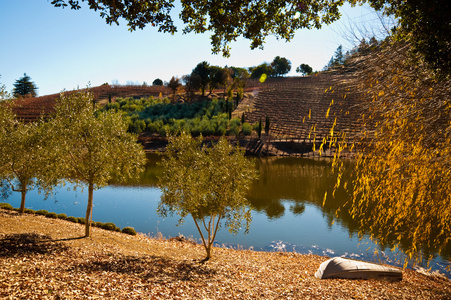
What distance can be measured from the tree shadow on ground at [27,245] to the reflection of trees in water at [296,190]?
54.7 feet

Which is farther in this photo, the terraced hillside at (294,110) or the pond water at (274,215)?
the terraced hillside at (294,110)

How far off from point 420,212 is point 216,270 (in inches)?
323

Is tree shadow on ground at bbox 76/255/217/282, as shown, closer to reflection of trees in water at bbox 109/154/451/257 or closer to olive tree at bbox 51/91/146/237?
olive tree at bbox 51/91/146/237

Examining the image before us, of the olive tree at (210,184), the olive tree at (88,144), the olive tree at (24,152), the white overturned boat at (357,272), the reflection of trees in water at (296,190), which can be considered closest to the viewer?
the white overturned boat at (357,272)

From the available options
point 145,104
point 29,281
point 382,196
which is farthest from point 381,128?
point 145,104

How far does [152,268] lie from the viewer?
12875 mm

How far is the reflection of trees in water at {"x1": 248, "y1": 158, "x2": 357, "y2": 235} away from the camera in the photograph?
27266 mm

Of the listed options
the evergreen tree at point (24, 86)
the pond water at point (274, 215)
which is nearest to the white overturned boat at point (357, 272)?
the pond water at point (274, 215)

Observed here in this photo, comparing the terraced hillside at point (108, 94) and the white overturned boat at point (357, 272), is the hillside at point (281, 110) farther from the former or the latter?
the white overturned boat at point (357, 272)

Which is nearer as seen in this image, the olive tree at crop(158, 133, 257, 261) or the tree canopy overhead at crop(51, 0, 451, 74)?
the tree canopy overhead at crop(51, 0, 451, 74)

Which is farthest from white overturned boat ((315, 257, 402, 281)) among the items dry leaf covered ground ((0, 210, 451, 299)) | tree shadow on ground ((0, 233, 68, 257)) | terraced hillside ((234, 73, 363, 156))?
terraced hillside ((234, 73, 363, 156))

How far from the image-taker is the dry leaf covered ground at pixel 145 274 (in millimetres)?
9375

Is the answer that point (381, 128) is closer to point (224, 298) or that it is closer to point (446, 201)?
point (446, 201)

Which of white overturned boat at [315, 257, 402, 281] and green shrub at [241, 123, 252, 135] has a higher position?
green shrub at [241, 123, 252, 135]
